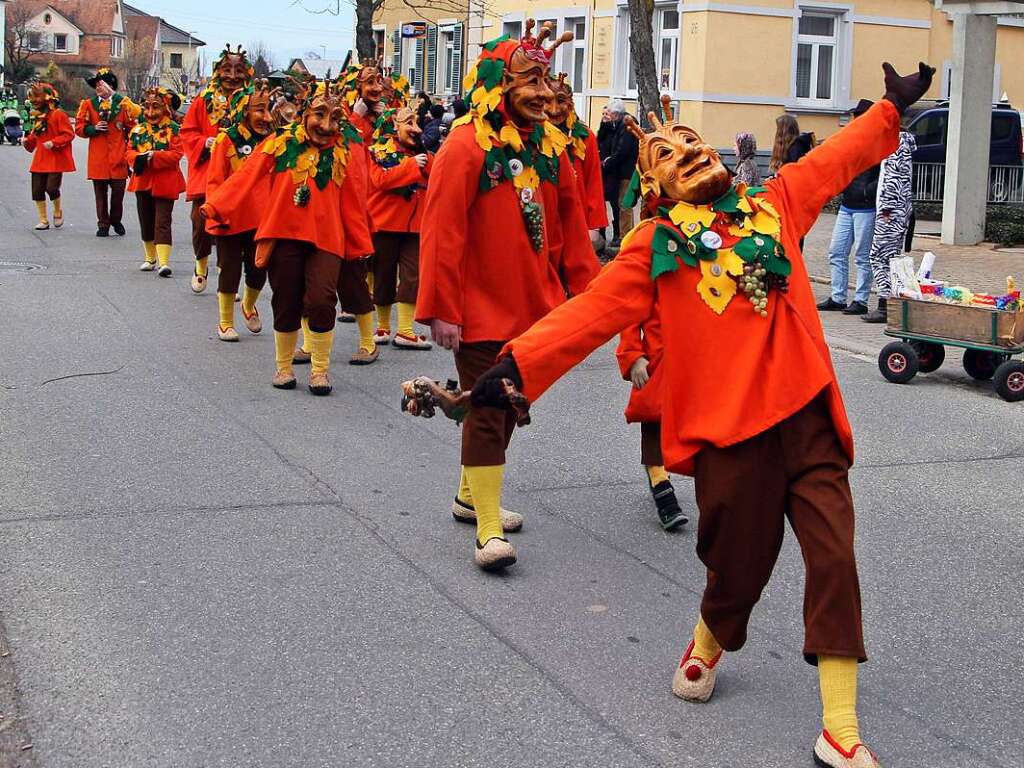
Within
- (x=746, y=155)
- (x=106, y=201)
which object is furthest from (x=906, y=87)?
(x=106, y=201)

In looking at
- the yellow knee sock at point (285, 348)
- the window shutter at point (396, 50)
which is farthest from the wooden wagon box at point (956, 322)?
the window shutter at point (396, 50)

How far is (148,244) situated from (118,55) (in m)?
121

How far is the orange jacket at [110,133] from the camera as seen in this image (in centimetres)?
1814

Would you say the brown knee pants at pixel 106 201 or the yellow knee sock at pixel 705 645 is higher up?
the brown knee pants at pixel 106 201

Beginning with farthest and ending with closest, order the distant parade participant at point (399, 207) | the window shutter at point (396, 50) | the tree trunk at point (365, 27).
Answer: the window shutter at point (396, 50) → the tree trunk at point (365, 27) → the distant parade participant at point (399, 207)

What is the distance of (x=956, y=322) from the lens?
9.83 metres

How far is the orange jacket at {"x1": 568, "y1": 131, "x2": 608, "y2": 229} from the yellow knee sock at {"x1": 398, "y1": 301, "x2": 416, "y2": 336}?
184 inches

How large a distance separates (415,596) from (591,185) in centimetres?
213

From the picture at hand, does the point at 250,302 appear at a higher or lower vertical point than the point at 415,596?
higher

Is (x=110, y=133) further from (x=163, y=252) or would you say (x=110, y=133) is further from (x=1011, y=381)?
(x=1011, y=381)

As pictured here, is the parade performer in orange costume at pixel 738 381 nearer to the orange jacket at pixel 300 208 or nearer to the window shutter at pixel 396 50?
the orange jacket at pixel 300 208

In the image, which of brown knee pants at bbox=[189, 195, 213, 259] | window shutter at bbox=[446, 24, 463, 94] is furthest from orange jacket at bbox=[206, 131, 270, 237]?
window shutter at bbox=[446, 24, 463, 94]

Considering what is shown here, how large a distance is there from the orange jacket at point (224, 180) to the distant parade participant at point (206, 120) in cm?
124

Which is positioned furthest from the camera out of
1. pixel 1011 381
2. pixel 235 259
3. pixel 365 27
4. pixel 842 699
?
pixel 365 27
